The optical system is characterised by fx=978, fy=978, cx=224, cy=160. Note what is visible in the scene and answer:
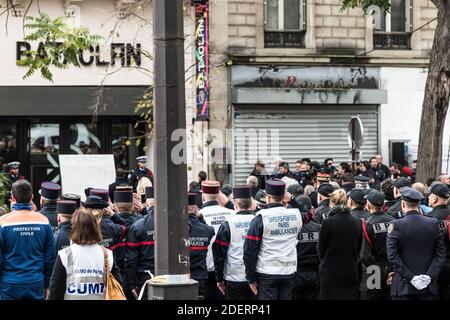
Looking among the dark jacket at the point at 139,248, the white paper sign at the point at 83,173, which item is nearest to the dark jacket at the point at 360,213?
the dark jacket at the point at 139,248

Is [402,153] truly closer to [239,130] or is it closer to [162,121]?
[239,130]

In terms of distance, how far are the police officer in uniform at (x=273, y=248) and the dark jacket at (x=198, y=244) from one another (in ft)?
1.58

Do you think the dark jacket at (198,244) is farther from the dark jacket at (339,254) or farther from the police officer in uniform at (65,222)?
the police officer in uniform at (65,222)

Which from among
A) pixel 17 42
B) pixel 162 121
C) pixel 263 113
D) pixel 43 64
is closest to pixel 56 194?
pixel 43 64

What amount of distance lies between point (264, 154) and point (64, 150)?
18.3 feet

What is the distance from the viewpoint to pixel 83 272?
859cm

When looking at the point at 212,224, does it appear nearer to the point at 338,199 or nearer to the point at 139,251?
the point at 139,251

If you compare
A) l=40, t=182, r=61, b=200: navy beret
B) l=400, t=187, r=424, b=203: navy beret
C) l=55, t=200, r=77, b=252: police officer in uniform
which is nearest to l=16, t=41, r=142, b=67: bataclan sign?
l=40, t=182, r=61, b=200: navy beret

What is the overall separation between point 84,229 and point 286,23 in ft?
66.1

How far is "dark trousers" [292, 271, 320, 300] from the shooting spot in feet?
39.5

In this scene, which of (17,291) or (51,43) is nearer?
(17,291)

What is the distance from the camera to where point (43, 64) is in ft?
36.8

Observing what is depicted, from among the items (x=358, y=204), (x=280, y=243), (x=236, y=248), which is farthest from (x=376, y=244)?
(x=236, y=248)

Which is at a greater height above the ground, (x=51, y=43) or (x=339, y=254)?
(x=51, y=43)
